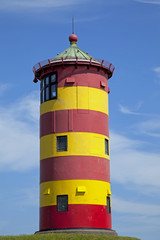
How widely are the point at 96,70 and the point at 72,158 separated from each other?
8.04 m

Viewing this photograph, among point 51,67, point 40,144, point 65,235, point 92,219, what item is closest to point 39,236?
point 65,235

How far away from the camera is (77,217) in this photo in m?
37.8

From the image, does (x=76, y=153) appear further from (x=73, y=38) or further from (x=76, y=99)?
(x=73, y=38)

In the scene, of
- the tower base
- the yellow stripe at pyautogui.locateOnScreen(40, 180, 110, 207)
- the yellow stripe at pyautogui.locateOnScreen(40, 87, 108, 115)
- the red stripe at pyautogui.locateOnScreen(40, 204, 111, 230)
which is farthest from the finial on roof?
the tower base

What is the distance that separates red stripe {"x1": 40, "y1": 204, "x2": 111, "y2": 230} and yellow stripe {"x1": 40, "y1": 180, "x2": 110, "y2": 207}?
0.40 metres

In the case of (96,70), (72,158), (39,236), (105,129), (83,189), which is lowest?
(39,236)

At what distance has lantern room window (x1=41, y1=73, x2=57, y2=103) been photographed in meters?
41.1

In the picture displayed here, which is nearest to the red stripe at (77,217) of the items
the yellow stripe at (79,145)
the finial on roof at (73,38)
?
the yellow stripe at (79,145)

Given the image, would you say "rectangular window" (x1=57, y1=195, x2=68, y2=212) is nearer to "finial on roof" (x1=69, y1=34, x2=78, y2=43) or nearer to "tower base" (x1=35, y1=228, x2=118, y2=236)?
"tower base" (x1=35, y1=228, x2=118, y2=236)

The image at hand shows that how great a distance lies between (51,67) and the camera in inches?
Answer: 1625

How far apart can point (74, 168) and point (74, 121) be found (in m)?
3.87

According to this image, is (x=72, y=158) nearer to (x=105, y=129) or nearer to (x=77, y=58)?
(x=105, y=129)

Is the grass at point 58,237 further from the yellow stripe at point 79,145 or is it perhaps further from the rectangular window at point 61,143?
the rectangular window at point 61,143

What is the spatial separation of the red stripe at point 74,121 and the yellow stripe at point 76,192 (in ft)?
14.0
